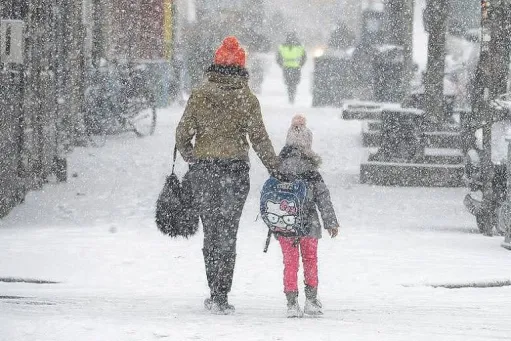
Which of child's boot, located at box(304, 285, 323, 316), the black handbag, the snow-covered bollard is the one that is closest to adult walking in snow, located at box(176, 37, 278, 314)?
the black handbag

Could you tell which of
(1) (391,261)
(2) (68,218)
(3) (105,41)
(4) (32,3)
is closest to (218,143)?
(1) (391,261)

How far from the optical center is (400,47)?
89.0ft

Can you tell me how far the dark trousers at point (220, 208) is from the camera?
8.60 metres

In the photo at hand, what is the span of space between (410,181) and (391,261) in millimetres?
7143

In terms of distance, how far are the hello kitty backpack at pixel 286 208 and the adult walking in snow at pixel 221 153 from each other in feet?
0.62

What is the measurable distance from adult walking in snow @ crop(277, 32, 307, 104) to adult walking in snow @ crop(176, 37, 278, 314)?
2752 centimetres

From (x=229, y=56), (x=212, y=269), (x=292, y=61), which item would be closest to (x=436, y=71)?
(x=229, y=56)

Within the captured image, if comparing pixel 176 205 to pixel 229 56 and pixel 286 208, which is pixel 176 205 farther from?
pixel 229 56

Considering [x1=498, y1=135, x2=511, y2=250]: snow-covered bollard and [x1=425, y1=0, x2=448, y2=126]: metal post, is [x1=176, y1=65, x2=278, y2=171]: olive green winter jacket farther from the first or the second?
[x1=425, y1=0, x2=448, y2=126]: metal post

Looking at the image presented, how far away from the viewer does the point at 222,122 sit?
8.64 metres

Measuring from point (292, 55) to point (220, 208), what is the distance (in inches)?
1127

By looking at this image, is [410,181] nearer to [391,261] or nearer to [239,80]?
[391,261]

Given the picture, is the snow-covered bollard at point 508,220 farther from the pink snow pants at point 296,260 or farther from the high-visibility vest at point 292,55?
the high-visibility vest at point 292,55

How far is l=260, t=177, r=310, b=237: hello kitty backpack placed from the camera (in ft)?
27.7
